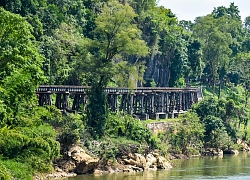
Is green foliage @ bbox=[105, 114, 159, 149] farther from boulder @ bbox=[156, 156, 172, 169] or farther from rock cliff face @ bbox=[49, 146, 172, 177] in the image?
boulder @ bbox=[156, 156, 172, 169]

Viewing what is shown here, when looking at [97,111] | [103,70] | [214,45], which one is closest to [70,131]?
[97,111]

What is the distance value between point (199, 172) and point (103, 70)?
1159cm

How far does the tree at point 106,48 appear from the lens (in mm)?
52281

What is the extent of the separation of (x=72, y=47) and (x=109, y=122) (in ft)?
60.2

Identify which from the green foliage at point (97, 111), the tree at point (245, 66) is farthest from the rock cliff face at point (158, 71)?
the green foliage at point (97, 111)

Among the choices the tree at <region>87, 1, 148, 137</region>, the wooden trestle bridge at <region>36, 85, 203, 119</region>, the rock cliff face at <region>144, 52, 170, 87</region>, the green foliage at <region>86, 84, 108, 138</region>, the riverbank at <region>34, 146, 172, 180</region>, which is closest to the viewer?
the riverbank at <region>34, 146, 172, 180</region>

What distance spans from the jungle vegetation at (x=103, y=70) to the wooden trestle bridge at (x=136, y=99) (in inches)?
81.8

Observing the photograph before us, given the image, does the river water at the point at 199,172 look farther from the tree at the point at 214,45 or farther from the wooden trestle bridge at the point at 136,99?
the tree at the point at 214,45

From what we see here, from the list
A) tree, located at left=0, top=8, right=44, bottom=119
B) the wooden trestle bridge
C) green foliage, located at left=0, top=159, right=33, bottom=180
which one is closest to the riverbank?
green foliage, located at left=0, top=159, right=33, bottom=180

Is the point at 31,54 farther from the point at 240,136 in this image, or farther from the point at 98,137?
the point at 240,136

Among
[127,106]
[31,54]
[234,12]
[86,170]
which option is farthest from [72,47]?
[234,12]

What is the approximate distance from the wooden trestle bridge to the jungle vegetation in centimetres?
208

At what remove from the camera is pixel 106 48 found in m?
53.9

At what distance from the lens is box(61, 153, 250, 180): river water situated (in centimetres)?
4625
